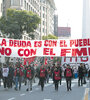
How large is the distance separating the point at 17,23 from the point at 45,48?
84.1 ft

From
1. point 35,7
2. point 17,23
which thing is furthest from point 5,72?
point 35,7

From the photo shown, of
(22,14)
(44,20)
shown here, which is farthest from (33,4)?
(22,14)

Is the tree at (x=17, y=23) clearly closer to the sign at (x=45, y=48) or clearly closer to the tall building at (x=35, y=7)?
the tall building at (x=35, y=7)

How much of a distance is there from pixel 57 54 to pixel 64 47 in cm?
59

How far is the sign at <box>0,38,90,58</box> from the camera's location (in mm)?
20969

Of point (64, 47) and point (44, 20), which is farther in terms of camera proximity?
point (44, 20)

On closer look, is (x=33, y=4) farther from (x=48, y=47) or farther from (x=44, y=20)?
(x=48, y=47)

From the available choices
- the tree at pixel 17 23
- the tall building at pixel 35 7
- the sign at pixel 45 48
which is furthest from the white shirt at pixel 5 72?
the tall building at pixel 35 7

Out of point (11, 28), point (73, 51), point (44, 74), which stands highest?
point (11, 28)

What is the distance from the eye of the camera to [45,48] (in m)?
21.4

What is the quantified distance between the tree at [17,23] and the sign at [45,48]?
79.2ft

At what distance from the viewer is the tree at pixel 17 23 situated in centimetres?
4556

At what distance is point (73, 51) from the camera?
21.3m

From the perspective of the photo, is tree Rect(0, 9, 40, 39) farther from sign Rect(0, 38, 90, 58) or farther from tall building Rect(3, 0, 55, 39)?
sign Rect(0, 38, 90, 58)
